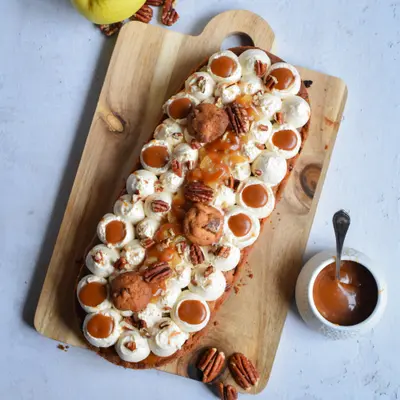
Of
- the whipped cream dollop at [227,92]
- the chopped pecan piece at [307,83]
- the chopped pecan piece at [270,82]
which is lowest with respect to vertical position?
the whipped cream dollop at [227,92]

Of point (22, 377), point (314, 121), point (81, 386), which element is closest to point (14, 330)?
point (22, 377)

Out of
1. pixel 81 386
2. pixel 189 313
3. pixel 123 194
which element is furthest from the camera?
pixel 81 386

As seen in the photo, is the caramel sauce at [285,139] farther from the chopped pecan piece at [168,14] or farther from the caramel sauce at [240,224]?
the chopped pecan piece at [168,14]

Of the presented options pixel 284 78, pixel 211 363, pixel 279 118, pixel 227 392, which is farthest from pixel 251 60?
pixel 227 392

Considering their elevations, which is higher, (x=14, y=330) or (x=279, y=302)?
(x=279, y=302)

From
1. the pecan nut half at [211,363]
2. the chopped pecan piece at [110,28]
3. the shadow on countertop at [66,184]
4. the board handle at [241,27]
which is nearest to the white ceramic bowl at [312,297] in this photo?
the pecan nut half at [211,363]

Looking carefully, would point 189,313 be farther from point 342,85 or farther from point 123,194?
point 342,85
